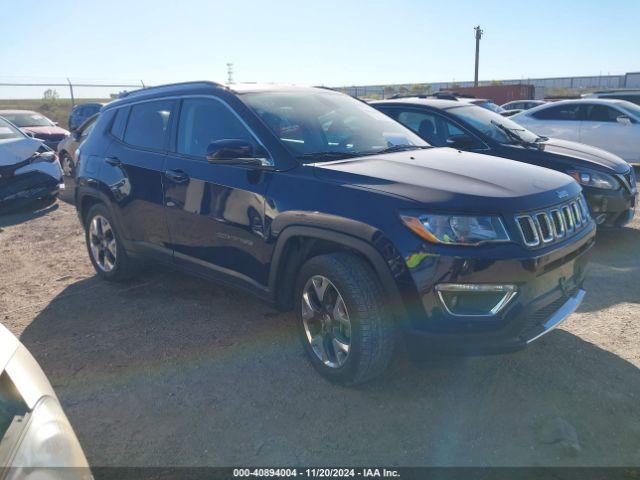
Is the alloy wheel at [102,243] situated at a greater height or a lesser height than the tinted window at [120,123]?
lesser

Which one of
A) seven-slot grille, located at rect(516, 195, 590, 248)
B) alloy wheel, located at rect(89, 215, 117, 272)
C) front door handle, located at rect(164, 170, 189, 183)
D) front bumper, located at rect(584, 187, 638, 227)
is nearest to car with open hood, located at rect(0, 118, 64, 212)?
alloy wheel, located at rect(89, 215, 117, 272)

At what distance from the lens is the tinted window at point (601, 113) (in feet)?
36.1

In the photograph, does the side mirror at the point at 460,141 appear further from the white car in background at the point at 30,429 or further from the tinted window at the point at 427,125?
the white car in background at the point at 30,429

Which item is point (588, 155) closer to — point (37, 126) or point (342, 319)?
point (342, 319)

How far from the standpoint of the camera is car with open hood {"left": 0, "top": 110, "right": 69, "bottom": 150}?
46.5 feet

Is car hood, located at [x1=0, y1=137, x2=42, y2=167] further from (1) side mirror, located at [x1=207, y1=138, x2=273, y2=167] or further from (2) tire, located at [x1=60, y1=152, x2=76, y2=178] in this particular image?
(1) side mirror, located at [x1=207, y1=138, x2=273, y2=167]

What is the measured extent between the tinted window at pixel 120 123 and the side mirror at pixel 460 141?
3.33m

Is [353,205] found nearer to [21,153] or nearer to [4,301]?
[4,301]

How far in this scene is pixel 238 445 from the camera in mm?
2850

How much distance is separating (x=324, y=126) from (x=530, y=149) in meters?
3.17

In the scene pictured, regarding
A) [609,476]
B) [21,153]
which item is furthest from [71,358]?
[21,153]

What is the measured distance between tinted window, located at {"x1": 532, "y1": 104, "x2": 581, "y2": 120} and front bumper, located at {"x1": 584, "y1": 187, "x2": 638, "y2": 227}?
18.6 ft

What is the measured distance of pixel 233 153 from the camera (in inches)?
138

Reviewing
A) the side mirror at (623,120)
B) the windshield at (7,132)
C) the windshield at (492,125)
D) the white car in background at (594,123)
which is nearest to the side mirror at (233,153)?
the windshield at (492,125)
